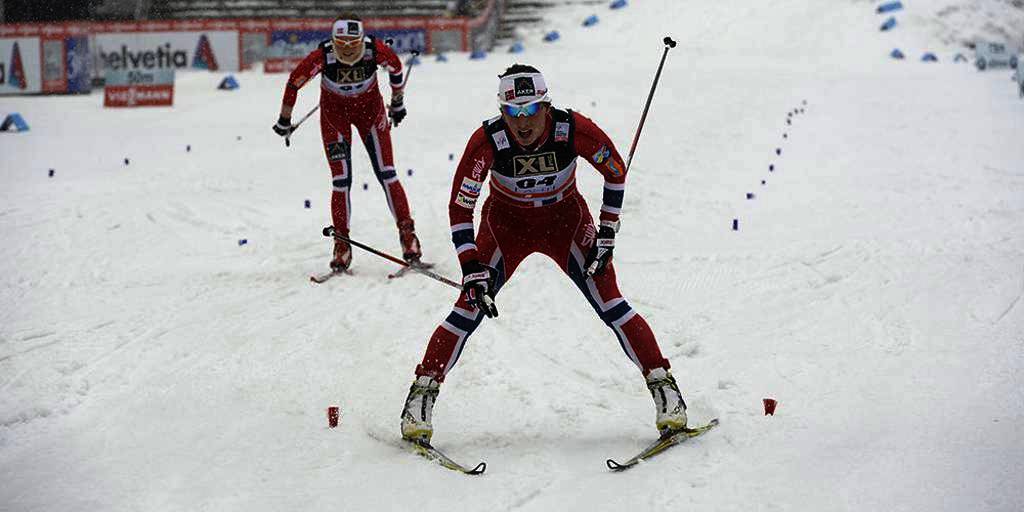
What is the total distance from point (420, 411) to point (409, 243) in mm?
4002

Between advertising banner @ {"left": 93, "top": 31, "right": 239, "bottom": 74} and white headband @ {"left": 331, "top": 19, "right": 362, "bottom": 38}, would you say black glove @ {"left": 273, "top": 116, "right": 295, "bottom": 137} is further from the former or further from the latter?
advertising banner @ {"left": 93, "top": 31, "right": 239, "bottom": 74}

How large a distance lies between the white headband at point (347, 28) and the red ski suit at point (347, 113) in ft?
0.87

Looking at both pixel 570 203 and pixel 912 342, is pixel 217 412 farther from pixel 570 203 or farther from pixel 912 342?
pixel 912 342

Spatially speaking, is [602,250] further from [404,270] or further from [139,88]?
[139,88]

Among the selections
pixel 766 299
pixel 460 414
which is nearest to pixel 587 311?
pixel 766 299

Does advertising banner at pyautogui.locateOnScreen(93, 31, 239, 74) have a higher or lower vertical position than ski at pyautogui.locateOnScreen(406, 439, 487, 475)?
lower

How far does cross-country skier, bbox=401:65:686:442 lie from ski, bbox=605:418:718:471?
6cm

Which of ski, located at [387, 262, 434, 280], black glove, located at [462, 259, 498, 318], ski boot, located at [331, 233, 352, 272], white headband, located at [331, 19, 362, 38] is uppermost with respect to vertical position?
white headband, located at [331, 19, 362, 38]

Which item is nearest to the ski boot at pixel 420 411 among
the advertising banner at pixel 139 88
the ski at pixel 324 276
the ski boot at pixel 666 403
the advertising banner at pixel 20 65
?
the ski boot at pixel 666 403

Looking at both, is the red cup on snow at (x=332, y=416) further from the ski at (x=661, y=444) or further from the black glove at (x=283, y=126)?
the black glove at (x=283, y=126)

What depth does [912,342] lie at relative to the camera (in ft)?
22.9

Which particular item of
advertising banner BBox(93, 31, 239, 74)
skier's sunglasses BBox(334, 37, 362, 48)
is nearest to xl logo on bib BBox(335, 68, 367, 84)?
skier's sunglasses BBox(334, 37, 362, 48)

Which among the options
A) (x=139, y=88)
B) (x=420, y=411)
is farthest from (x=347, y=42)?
(x=139, y=88)

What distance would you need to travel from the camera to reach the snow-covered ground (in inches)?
199
